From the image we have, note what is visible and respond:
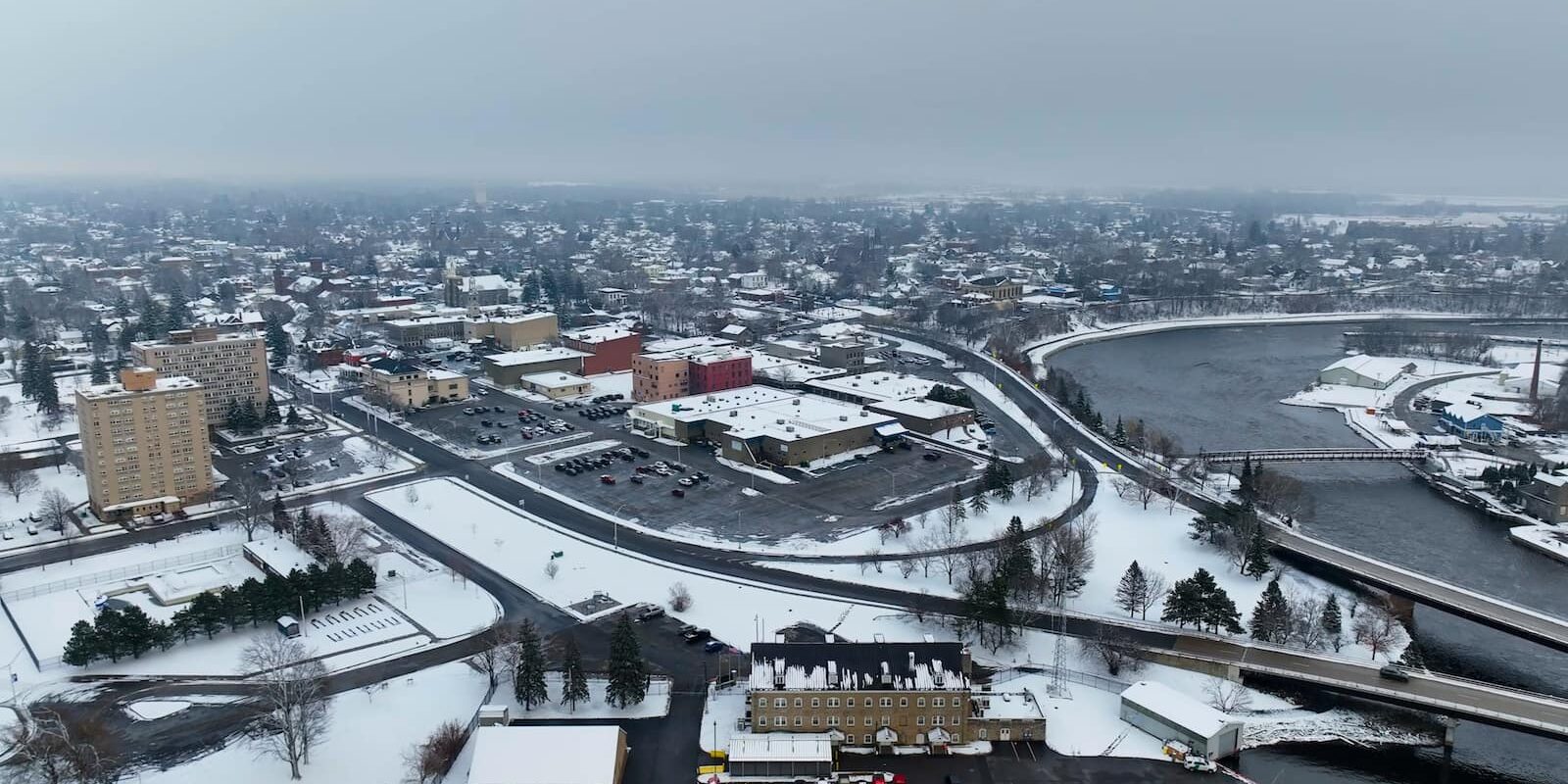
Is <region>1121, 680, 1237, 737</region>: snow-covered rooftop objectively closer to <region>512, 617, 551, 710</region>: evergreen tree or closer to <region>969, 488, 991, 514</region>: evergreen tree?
<region>512, 617, 551, 710</region>: evergreen tree

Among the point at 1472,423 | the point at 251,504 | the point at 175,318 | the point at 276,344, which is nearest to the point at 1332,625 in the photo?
the point at 1472,423

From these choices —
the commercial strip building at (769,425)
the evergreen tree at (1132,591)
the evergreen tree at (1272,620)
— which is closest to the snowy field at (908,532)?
the commercial strip building at (769,425)

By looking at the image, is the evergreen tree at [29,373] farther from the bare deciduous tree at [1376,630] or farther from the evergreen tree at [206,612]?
the bare deciduous tree at [1376,630]

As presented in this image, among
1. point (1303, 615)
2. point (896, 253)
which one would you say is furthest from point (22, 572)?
point (896, 253)

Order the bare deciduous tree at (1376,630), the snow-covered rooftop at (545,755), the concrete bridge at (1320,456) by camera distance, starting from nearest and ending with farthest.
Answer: the snow-covered rooftop at (545,755)
the bare deciduous tree at (1376,630)
the concrete bridge at (1320,456)

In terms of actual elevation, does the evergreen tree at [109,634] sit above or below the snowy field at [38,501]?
above

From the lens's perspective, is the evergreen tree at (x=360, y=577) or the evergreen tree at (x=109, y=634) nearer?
the evergreen tree at (x=109, y=634)

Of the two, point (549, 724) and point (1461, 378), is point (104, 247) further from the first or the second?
point (1461, 378)

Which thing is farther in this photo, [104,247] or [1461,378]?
[104,247]
